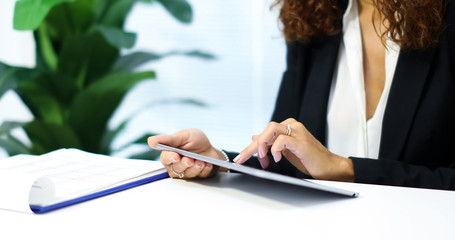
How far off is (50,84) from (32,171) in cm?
121

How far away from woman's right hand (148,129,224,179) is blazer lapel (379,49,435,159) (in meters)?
0.41

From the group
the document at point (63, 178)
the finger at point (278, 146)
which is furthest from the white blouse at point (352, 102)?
the document at point (63, 178)

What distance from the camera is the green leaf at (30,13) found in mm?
1565

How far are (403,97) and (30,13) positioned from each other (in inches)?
45.7

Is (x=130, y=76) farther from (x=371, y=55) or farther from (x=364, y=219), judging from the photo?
(x=364, y=219)

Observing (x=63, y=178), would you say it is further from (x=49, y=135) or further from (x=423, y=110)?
(x=49, y=135)

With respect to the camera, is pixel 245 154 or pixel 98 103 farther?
pixel 98 103

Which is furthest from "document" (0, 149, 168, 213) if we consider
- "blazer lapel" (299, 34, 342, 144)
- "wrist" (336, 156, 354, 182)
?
"blazer lapel" (299, 34, 342, 144)

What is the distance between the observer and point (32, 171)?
73 centimetres

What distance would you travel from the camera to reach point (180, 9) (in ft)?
6.01

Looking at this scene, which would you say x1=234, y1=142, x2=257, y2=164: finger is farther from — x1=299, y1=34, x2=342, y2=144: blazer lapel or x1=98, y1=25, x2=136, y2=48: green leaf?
x1=98, y1=25, x2=136, y2=48: green leaf

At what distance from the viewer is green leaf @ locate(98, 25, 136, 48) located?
1.67 metres

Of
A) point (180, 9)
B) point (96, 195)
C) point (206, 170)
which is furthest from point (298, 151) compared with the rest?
point (180, 9)

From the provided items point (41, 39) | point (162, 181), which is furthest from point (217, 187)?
→ point (41, 39)
